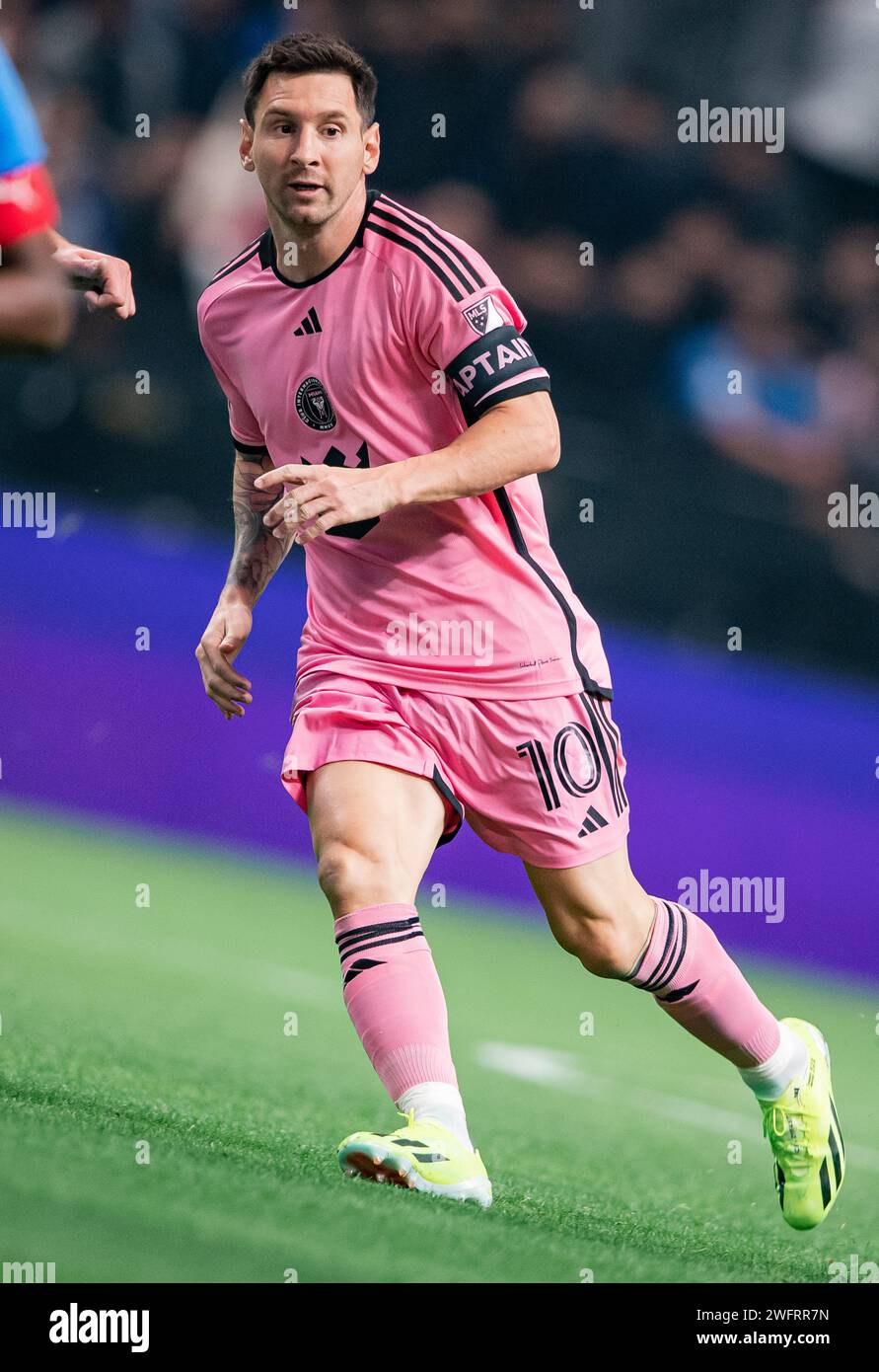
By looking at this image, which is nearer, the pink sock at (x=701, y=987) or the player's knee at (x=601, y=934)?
the player's knee at (x=601, y=934)

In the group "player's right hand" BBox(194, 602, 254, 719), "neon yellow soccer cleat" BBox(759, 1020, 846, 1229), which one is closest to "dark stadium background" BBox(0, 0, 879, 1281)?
"neon yellow soccer cleat" BBox(759, 1020, 846, 1229)

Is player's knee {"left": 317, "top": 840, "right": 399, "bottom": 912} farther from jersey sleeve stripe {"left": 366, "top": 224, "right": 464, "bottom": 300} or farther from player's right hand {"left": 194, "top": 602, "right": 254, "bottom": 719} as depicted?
jersey sleeve stripe {"left": 366, "top": 224, "right": 464, "bottom": 300}

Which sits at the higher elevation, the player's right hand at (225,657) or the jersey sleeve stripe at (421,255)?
the jersey sleeve stripe at (421,255)

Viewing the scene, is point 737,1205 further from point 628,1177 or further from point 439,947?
point 439,947

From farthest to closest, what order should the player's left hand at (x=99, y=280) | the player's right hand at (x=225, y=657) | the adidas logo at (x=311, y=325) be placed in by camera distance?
the player's right hand at (x=225, y=657), the adidas logo at (x=311, y=325), the player's left hand at (x=99, y=280)

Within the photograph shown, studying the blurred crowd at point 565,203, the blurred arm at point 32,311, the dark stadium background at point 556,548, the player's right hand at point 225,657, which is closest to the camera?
the blurred arm at point 32,311

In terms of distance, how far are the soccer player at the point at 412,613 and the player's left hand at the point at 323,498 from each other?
5 cm

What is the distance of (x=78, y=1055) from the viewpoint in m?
4.80

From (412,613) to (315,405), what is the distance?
0.48 metres

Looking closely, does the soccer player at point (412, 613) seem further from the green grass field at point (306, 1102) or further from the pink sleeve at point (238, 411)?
the green grass field at point (306, 1102)

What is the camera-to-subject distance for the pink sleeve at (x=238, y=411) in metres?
4.32

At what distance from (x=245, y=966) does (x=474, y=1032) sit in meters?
0.91

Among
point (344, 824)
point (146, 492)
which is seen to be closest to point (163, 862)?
point (146, 492)

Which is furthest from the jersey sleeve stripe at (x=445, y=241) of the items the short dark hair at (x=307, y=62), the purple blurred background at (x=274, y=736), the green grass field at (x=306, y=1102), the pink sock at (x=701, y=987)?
the purple blurred background at (x=274, y=736)
